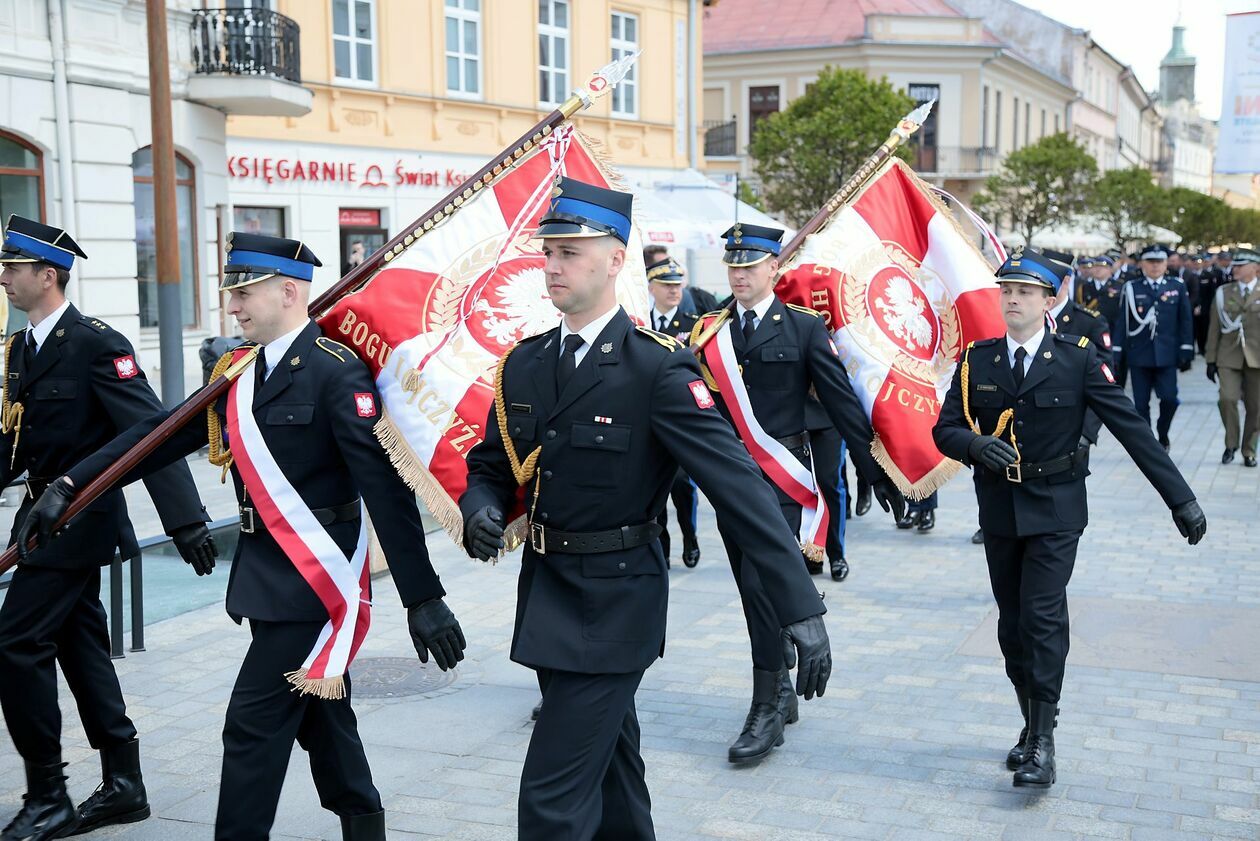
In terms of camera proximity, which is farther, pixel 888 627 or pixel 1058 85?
pixel 1058 85

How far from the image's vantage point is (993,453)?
5.73 meters

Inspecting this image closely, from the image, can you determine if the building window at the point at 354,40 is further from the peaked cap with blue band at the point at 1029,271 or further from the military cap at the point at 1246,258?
the peaked cap with blue band at the point at 1029,271

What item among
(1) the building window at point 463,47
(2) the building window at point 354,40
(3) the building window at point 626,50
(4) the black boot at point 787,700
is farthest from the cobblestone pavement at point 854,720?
(3) the building window at point 626,50

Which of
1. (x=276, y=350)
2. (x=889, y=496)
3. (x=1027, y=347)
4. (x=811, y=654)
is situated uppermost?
(x=276, y=350)

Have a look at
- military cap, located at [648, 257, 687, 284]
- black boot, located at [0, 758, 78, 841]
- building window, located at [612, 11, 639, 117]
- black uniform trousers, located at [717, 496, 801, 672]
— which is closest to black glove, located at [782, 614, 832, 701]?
black uniform trousers, located at [717, 496, 801, 672]

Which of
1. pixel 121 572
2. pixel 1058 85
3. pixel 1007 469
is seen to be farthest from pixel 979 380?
pixel 1058 85

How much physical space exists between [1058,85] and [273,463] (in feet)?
209

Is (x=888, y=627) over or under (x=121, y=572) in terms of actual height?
under

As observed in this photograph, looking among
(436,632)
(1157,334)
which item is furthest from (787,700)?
(1157,334)

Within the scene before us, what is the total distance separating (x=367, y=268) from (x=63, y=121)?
1246 cm

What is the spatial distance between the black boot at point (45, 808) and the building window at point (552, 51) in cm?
2283

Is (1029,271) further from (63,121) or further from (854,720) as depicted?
(63,121)

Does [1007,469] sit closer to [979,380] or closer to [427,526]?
[979,380]

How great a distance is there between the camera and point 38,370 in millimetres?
5066
